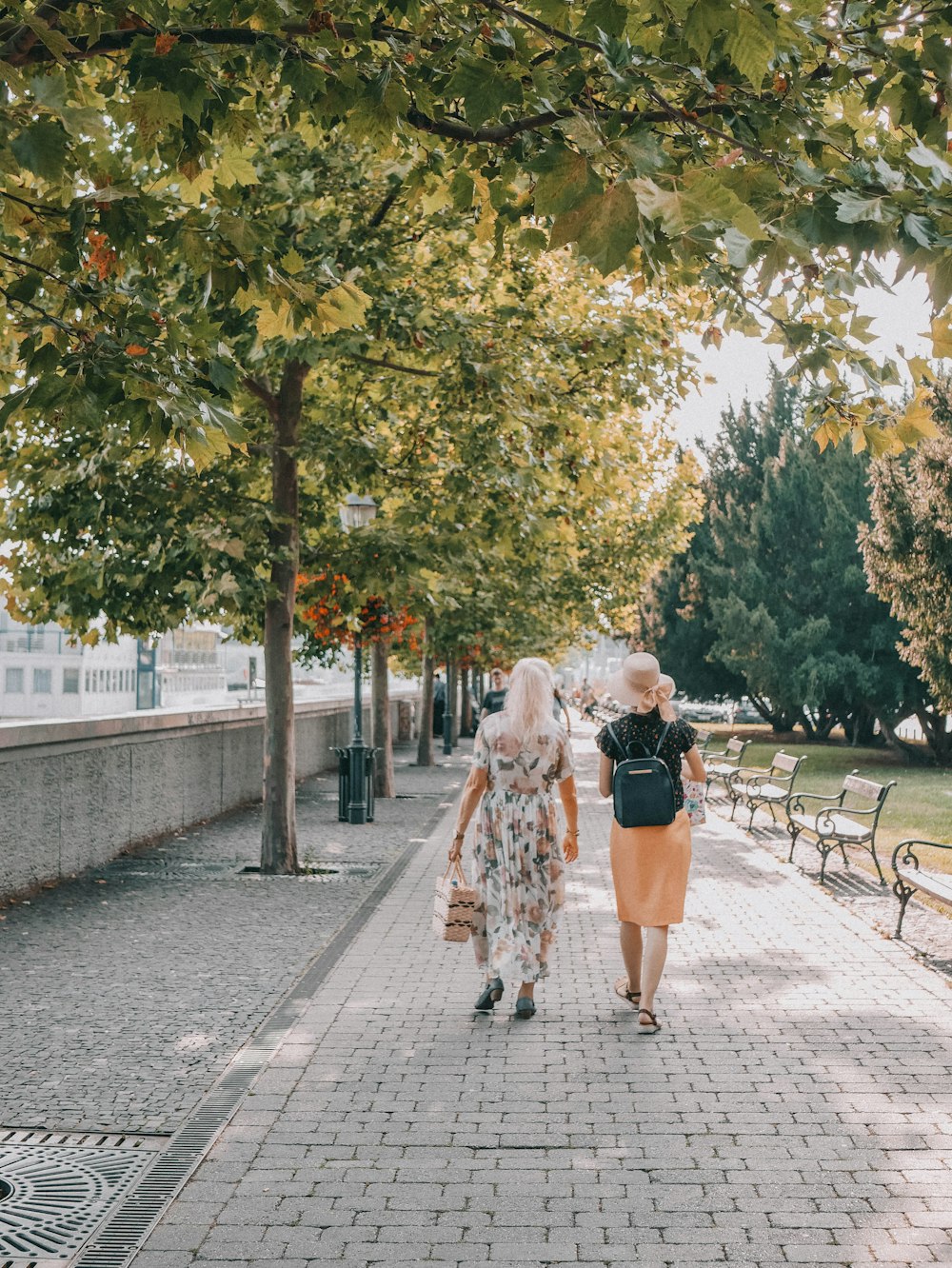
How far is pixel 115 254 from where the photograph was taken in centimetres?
522

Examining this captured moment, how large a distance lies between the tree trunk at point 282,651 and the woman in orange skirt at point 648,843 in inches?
244

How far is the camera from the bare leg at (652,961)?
22.9 ft

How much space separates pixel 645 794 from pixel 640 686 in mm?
571

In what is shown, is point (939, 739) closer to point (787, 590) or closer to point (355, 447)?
point (787, 590)

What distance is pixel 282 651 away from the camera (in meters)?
13.1

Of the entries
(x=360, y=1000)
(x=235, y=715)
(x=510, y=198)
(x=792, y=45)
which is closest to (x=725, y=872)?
(x=360, y=1000)

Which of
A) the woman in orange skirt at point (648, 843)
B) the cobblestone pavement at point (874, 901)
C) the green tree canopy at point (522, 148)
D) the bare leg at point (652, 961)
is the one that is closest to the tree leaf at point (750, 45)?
the green tree canopy at point (522, 148)

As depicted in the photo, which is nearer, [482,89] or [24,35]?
[482,89]

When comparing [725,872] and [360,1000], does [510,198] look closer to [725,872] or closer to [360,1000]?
[360,1000]

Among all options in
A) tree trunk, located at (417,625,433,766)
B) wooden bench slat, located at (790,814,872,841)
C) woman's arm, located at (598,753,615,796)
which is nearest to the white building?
wooden bench slat, located at (790,814,872,841)

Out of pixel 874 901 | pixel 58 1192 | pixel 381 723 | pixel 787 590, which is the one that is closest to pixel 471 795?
pixel 58 1192

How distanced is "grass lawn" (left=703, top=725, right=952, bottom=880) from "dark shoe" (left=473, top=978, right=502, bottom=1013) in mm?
7377

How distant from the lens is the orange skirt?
6.95 meters

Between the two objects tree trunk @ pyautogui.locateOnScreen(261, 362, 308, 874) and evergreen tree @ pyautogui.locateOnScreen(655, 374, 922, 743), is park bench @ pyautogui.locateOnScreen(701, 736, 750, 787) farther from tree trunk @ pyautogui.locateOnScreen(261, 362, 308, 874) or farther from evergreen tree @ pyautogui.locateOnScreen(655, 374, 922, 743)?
evergreen tree @ pyautogui.locateOnScreen(655, 374, 922, 743)
